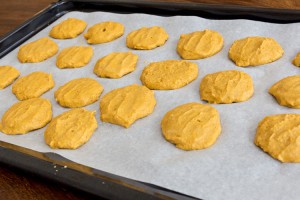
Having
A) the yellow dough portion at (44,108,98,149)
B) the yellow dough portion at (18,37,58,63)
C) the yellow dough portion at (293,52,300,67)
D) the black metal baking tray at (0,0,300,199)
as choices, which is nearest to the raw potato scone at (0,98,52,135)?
the yellow dough portion at (44,108,98,149)

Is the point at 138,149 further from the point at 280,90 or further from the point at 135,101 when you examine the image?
the point at 280,90

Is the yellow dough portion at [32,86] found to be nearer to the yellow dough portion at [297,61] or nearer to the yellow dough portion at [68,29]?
the yellow dough portion at [68,29]

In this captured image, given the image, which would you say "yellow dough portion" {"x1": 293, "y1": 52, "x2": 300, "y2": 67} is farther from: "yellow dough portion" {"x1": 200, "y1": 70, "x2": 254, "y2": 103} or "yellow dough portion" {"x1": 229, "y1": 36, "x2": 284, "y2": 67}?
"yellow dough portion" {"x1": 200, "y1": 70, "x2": 254, "y2": 103}

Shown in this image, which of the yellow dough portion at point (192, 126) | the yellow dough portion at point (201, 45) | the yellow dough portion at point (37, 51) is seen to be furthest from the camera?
the yellow dough portion at point (37, 51)

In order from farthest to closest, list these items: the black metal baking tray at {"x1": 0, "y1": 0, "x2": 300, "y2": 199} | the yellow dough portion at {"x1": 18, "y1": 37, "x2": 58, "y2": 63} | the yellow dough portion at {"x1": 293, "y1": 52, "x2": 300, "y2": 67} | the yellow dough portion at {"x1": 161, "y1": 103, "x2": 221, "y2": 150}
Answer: the yellow dough portion at {"x1": 18, "y1": 37, "x2": 58, "y2": 63} < the yellow dough portion at {"x1": 293, "y1": 52, "x2": 300, "y2": 67} < the yellow dough portion at {"x1": 161, "y1": 103, "x2": 221, "y2": 150} < the black metal baking tray at {"x1": 0, "y1": 0, "x2": 300, "y2": 199}

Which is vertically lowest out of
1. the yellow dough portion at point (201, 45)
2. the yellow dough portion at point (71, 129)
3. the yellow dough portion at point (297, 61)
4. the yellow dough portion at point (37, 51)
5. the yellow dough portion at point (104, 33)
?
the yellow dough portion at point (71, 129)

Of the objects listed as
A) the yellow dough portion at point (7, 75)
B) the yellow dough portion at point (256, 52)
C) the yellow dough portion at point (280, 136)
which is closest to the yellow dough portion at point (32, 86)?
the yellow dough portion at point (7, 75)

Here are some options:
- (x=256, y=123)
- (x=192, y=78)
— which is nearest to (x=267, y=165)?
(x=256, y=123)
